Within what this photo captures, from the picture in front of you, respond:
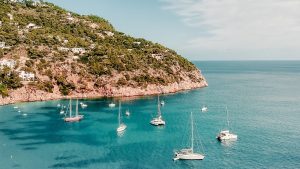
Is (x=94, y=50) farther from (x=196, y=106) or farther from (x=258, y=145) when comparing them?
(x=258, y=145)

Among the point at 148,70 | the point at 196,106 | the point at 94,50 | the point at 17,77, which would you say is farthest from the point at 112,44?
the point at 196,106

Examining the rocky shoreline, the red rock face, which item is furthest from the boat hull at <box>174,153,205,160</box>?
the red rock face

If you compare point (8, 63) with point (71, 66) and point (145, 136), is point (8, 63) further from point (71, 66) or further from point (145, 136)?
point (145, 136)

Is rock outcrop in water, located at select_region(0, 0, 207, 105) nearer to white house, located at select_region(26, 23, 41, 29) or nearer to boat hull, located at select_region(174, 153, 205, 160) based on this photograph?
white house, located at select_region(26, 23, 41, 29)

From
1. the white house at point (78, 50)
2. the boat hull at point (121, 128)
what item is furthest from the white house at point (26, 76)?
the boat hull at point (121, 128)

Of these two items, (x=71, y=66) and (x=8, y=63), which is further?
(x=71, y=66)

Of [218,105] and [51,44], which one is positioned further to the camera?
[51,44]

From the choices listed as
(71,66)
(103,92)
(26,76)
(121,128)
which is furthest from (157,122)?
(71,66)
